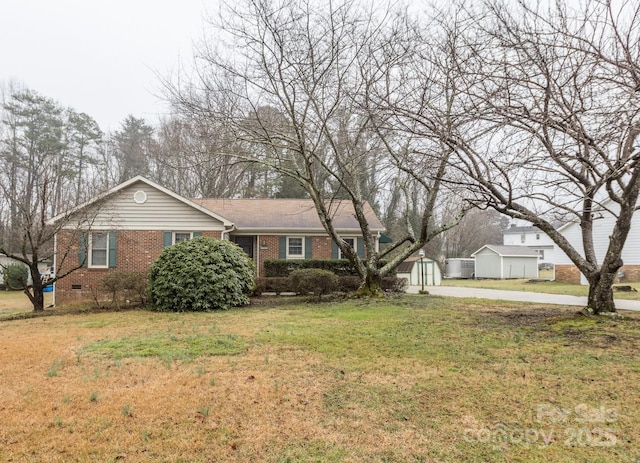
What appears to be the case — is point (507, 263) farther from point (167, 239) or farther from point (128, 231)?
point (128, 231)

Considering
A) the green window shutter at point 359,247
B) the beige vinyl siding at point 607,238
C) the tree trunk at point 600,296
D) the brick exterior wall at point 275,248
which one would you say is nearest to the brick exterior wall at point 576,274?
the beige vinyl siding at point 607,238

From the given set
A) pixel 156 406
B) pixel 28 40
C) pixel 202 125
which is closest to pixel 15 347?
pixel 156 406

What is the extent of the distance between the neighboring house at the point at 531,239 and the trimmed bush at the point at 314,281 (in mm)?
42637

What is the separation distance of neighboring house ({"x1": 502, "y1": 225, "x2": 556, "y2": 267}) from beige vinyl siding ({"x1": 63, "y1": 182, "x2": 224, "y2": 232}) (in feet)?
144

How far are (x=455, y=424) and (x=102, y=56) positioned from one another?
14.1 metres

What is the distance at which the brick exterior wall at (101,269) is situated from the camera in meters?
15.1

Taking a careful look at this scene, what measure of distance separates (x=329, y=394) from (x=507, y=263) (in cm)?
3204

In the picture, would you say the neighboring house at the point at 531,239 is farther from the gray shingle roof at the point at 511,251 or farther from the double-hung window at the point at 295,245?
the double-hung window at the point at 295,245

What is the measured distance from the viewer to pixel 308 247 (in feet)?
59.5

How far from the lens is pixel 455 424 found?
3.58m

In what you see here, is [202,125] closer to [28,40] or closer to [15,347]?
[15,347]

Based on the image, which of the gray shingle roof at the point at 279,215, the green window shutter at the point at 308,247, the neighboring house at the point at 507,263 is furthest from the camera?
the neighboring house at the point at 507,263

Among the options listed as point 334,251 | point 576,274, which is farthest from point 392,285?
point 576,274

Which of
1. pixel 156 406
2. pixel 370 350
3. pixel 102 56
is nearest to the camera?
pixel 156 406
